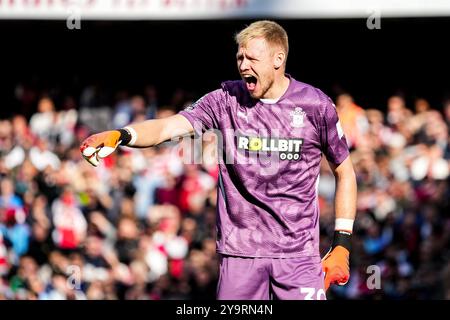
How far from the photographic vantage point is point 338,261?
6.39 meters

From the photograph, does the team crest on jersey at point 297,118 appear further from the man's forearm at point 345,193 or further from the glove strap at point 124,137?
the glove strap at point 124,137

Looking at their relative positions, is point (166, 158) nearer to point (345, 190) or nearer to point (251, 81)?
point (345, 190)

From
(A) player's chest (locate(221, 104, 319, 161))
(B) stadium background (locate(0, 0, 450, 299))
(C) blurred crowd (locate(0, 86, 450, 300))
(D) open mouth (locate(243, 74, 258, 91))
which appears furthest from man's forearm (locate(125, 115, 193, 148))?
(B) stadium background (locate(0, 0, 450, 299))

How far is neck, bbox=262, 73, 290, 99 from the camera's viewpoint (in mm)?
6215

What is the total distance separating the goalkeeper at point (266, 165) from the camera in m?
6.14

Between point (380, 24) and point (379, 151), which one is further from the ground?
point (380, 24)

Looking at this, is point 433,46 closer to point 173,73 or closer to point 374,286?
point 173,73

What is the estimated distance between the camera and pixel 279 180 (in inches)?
243

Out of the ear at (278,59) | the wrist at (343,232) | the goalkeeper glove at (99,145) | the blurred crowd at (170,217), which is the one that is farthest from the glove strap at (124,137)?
the blurred crowd at (170,217)

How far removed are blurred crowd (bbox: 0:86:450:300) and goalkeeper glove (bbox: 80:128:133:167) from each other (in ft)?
20.6

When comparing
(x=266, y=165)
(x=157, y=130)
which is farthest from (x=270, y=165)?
(x=157, y=130)

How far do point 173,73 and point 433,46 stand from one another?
4.82m

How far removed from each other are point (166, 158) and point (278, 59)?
8.39 meters
